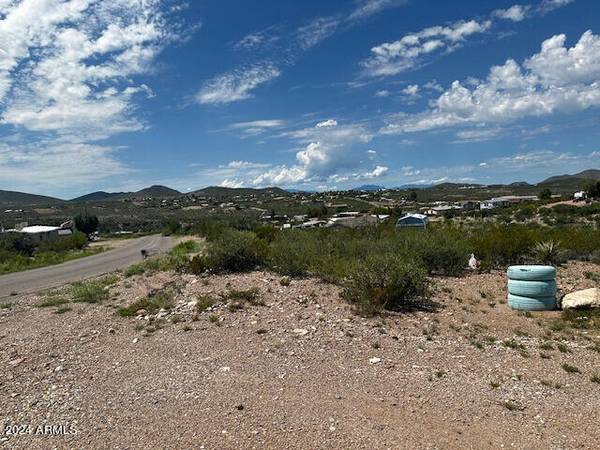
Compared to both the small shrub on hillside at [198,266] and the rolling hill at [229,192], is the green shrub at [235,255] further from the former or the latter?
the rolling hill at [229,192]

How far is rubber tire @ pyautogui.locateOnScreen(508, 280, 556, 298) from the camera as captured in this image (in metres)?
9.88

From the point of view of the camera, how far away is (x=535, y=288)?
9.87 metres

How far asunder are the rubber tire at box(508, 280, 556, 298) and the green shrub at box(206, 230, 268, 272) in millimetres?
7575

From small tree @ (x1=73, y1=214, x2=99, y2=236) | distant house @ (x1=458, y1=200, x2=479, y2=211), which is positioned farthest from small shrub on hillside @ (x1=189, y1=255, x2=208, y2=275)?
distant house @ (x1=458, y1=200, x2=479, y2=211)

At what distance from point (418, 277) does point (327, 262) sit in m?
3.15

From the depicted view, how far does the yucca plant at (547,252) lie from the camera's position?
14.7 m

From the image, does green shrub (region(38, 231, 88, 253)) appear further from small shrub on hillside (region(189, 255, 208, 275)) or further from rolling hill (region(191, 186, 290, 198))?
rolling hill (region(191, 186, 290, 198))

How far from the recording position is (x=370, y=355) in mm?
7141

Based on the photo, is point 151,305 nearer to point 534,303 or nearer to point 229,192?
point 534,303

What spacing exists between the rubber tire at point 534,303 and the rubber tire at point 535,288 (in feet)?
0.28

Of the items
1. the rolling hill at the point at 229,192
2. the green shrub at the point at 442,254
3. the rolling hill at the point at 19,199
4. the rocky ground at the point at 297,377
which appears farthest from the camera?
the rolling hill at the point at 229,192

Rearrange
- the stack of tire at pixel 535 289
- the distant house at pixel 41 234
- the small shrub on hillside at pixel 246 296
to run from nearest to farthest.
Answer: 1. the stack of tire at pixel 535 289
2. the small shrub on hillside at pixel 246 296
3. the distant house at pixel 41 234

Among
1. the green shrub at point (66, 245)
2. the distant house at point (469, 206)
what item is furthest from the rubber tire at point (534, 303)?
the distant house at point (469, 206)

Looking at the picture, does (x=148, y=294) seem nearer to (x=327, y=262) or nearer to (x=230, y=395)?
(x=327, y=262)
